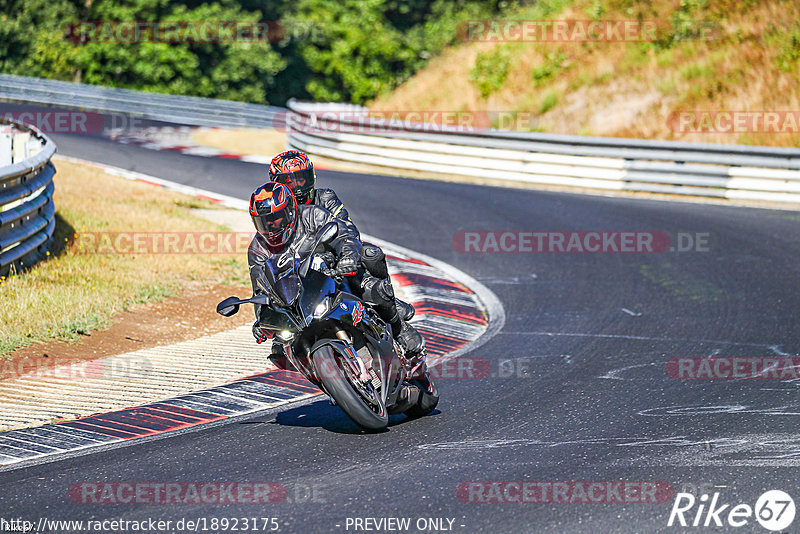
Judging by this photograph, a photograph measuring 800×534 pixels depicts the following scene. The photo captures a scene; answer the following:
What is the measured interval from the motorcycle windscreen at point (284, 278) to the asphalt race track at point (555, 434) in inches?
41.2

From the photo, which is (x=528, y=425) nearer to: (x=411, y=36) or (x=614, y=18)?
(x=614, y=18)

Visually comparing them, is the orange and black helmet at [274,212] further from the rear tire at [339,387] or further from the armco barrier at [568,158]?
the armco barrier at [568,158]

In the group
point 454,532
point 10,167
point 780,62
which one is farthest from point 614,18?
point 454,532

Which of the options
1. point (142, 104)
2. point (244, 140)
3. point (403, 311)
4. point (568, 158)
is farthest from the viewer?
point (142, 104)

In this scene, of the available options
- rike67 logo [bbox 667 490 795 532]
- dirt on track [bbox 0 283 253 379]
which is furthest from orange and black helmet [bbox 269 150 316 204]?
rike67 logo [bbox 667 490 795 532]

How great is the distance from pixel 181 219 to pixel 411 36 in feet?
134

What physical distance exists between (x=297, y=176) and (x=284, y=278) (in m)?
1.30

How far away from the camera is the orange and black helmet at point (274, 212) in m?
6.35

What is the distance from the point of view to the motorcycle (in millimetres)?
6227

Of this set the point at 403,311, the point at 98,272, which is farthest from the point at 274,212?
the point at 98,272

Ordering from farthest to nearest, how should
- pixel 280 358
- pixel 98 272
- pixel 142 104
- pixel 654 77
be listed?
pixel 142 104
pixel 654 77
pixel 98 272
pixel 280 358

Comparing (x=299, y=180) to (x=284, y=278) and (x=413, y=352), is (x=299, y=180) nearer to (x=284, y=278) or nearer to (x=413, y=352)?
(x=284, y=278)

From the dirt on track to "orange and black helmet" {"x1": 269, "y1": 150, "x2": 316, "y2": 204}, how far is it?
10.1ft

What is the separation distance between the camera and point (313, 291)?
6.23 metres
